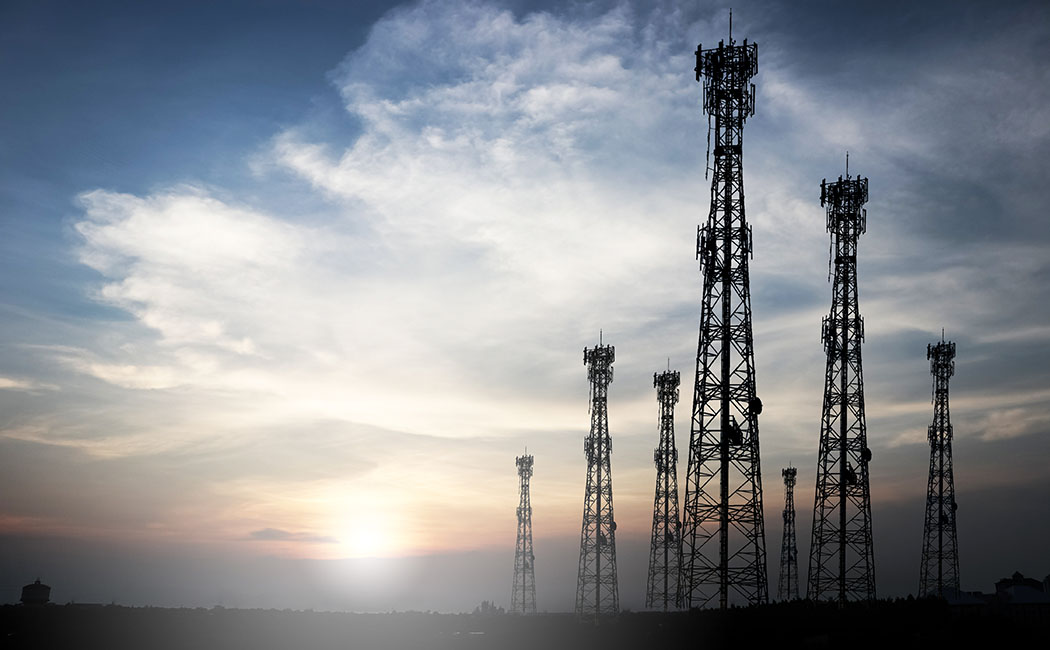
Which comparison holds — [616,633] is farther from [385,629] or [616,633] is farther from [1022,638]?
[385,629]

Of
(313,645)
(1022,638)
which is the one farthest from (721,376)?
(313,645)

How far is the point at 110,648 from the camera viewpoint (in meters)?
69.0

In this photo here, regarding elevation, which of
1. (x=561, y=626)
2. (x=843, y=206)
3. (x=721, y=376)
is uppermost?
(x=843, y=206)

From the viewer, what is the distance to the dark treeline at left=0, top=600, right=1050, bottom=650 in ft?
119

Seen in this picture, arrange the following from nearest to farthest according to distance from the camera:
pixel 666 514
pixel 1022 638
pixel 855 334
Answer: pixel 1022 638
pixel 855 334
pixel 666 514

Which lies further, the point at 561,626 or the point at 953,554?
Result: the point at 953,554

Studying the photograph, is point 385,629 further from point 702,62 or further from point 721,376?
point 702,62

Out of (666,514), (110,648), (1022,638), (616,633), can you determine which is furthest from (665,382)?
(110,648)

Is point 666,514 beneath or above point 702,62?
beneath

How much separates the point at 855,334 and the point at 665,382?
21426 millimetres

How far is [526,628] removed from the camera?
68.4 meters

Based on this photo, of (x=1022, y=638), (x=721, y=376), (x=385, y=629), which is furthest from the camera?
(x=385, y=629)

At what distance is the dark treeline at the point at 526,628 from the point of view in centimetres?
3641

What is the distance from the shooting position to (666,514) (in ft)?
241
